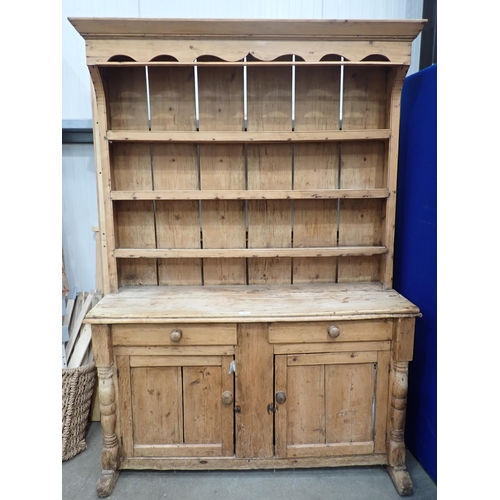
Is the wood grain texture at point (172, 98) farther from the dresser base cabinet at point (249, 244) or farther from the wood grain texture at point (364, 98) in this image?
the wood grain texture at point (364, 98)

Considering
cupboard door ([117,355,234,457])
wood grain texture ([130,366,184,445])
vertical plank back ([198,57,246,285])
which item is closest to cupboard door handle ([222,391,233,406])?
cupboard door ([117,355,234,457])

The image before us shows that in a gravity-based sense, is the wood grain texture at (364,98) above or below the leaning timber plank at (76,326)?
above

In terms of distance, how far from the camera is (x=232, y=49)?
1.74 metres

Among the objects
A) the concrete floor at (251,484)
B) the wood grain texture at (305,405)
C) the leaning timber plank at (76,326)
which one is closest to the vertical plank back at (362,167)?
the wood grain texture at (305,405)

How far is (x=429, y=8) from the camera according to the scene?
2.15 metres

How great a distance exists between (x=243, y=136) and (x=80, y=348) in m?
1.49

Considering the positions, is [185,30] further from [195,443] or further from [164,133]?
[195,443]

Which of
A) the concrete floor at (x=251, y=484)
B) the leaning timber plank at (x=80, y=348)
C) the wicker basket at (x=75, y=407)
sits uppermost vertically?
the leaning timber plank at (x=80, y=348)

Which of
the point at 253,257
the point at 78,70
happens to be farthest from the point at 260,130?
the point at 78,70

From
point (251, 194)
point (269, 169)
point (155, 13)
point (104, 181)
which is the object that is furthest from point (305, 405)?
point (155, 13)

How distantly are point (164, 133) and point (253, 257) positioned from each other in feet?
2.58

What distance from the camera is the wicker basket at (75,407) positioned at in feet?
6.62

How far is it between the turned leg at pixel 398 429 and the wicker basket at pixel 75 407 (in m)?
1.60

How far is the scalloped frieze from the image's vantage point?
172 cm
